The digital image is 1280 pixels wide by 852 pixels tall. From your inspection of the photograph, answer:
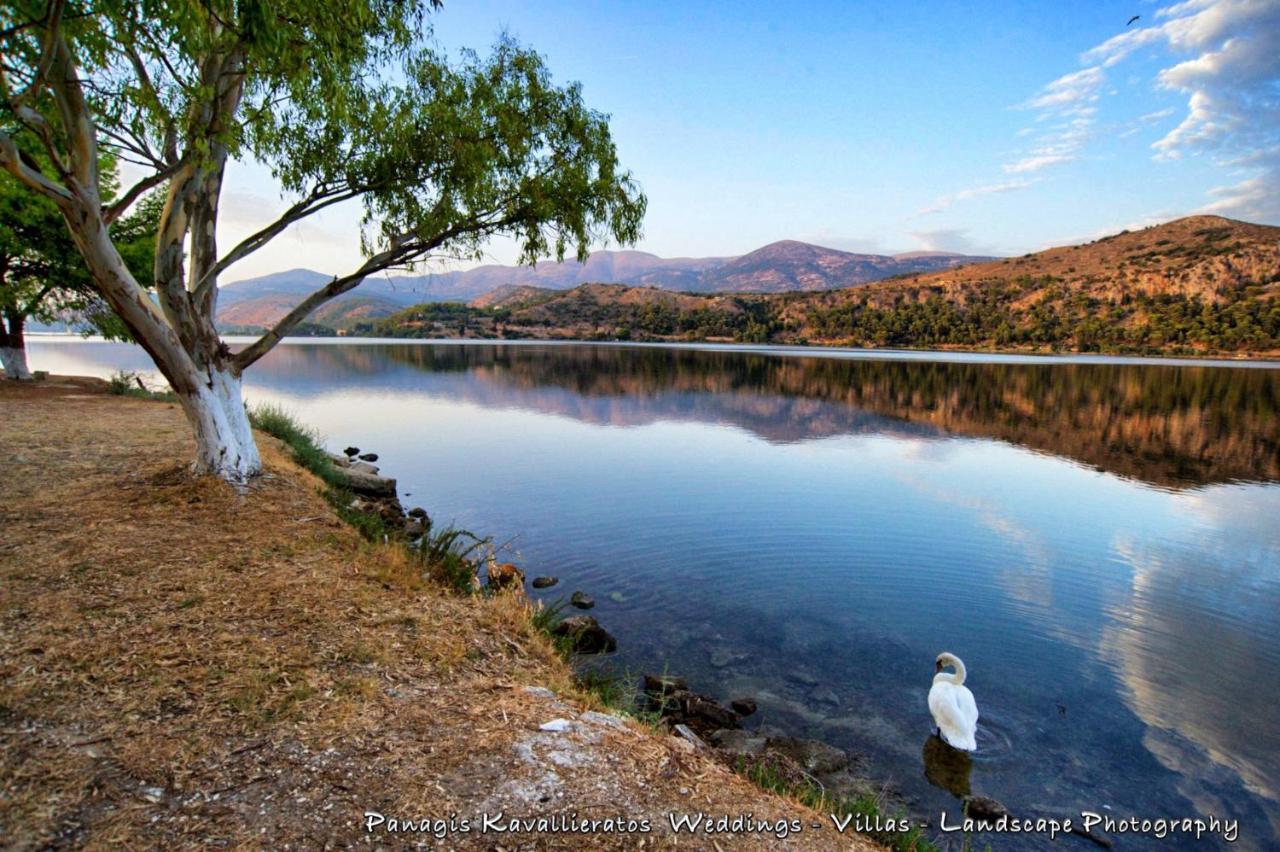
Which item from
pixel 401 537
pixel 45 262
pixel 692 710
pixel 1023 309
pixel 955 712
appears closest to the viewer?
pixel 955 712

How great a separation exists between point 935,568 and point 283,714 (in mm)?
10887

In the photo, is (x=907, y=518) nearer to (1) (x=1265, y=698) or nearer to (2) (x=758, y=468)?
(2) (x=758, y=468)

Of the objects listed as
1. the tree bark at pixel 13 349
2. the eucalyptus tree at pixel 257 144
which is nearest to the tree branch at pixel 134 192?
the eucalyptus tree at pixel 257 144

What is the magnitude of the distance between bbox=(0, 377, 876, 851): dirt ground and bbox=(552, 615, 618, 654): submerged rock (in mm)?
1129

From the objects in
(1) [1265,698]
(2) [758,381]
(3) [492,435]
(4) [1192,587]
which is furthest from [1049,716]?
(2) [758,381]

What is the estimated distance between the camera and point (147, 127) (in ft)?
30.1

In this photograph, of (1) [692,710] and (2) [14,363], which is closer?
(1) [692,710]

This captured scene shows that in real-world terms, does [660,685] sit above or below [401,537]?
below

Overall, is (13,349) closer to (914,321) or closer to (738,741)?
(738,741)

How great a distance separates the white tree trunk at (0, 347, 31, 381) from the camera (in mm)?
22062

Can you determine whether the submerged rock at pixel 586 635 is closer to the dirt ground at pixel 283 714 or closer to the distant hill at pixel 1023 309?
the dirt ground at pixel 283 714

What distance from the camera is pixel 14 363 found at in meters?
22.3

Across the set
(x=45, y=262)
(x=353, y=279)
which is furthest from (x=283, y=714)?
(x=45, y=262)

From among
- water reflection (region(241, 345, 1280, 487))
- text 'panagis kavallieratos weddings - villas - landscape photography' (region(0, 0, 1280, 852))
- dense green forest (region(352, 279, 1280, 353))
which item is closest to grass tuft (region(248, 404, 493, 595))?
text 'panagis kavallieratos weddings - villas - landscape photography' (region(0, 0, 1280, 852))
